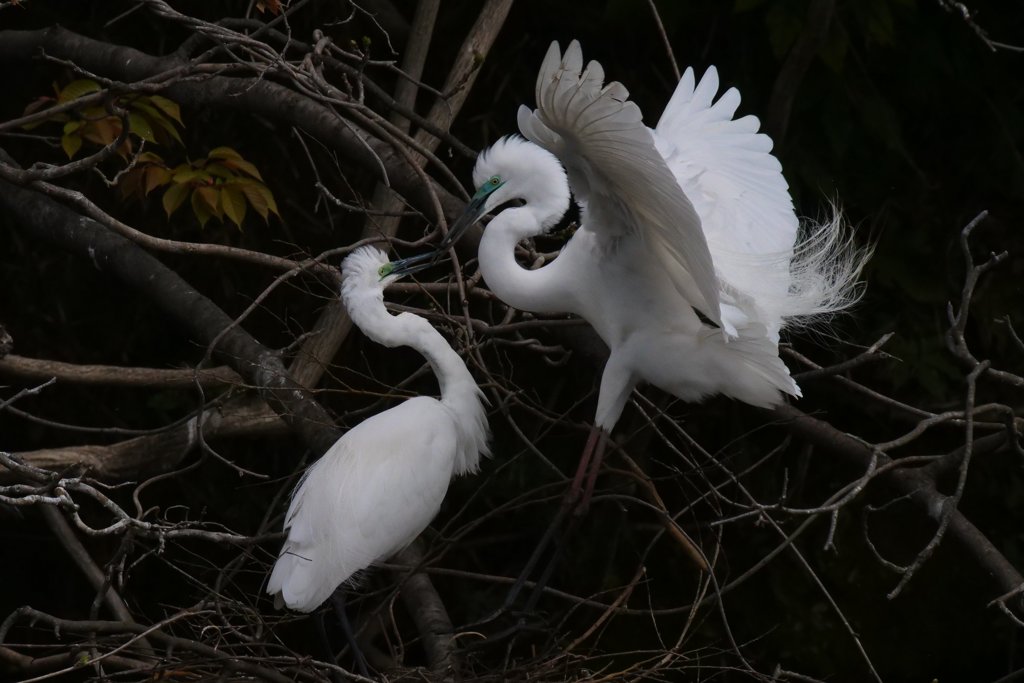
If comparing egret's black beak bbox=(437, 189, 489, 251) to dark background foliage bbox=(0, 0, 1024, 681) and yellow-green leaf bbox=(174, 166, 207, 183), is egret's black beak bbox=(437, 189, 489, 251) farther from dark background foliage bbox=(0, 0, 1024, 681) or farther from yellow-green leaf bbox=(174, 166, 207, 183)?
dark background foliage bbox=(0, 0, 1024, 681)

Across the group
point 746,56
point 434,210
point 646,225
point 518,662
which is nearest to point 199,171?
point 434,210

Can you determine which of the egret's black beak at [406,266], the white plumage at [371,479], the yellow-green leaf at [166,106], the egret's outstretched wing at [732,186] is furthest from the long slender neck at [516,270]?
the yellow-green leaf at [166,106]

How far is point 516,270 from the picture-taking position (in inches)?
108

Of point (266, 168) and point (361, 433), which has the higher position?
point (361, 433)

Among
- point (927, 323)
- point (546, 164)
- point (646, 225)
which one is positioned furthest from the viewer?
point (927, 323)

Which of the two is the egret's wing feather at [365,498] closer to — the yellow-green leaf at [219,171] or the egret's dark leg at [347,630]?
the egret's dark leg at [347,630]

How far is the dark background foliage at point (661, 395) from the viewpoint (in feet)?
12.5

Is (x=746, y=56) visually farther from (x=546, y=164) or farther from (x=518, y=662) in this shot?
(x=518, y=662)

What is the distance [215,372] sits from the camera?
3.29m

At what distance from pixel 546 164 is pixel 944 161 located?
2.02 meters

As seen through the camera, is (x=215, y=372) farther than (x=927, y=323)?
No

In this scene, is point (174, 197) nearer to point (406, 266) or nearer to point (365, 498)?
point (406, 266)

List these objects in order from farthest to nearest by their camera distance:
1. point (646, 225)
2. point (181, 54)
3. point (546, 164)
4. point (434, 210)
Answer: point (181, 54) < point (434, 210) < point (546, 164) < point (646, 225)

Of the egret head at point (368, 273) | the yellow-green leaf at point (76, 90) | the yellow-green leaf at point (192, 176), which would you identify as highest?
the egret head at point (368, 273)
